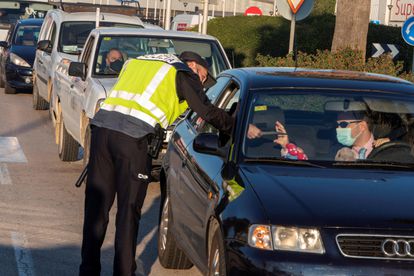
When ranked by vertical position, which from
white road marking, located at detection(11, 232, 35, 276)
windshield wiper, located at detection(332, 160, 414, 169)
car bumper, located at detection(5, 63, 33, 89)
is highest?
windshield wiper, located at detection(332, 160, 414, 169)

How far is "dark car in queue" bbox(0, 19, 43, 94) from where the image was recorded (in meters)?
25.5

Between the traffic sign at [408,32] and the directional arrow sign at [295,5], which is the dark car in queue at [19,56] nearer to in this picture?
the traffic sign at [408,32]

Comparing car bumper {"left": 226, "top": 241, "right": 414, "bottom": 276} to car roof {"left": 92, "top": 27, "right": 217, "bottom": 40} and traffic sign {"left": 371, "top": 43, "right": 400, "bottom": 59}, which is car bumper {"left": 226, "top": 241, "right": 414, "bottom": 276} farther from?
traffic sign {"left": 371, "top": 43, "right": 400, "bottom": 59}

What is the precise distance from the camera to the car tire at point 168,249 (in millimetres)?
8391

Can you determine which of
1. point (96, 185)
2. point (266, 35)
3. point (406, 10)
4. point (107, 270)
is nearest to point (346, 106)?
point (96, 185)

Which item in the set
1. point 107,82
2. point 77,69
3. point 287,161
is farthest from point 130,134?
point 77,69

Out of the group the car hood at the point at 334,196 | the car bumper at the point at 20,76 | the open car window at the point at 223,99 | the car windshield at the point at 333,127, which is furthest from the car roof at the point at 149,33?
the car bumper at the point at 20,76

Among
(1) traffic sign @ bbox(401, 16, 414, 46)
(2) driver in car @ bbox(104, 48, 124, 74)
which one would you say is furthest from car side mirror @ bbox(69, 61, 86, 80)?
(1) traffic sign @ bbox(401, 16, 414, 46)

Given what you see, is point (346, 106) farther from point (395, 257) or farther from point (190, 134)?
point (395, 257)

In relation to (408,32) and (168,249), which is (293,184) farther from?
(408,32)

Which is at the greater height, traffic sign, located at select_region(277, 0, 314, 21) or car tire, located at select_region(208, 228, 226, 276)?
traffic sign, located at select_region(277, 0, 314, 21)

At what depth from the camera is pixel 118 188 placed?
7516 mm

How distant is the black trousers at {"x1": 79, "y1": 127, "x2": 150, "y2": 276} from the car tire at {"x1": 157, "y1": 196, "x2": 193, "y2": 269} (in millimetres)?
795

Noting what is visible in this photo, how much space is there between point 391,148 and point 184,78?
4.53 ft
